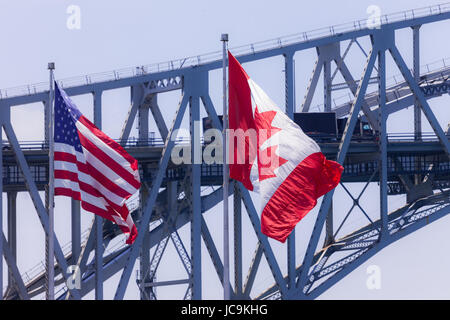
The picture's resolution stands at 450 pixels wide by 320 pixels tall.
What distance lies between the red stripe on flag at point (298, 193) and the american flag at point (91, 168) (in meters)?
7.39

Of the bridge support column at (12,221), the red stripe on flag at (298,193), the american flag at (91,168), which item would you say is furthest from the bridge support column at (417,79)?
the red stripe on flag at (298,193)

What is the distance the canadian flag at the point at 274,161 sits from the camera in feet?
148

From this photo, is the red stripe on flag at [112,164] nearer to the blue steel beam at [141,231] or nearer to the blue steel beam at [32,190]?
the blue steel beam at [32,190]

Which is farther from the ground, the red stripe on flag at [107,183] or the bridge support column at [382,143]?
the bridge support column at [382,143]

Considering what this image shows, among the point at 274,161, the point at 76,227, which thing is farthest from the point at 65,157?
the point at 76,227

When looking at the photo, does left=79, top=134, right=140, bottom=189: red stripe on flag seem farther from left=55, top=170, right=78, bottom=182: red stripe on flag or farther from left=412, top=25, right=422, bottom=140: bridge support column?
left=412, top=25, right=422, bottom=140: bridge support column

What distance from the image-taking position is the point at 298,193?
1788 inches

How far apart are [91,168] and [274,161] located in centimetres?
851

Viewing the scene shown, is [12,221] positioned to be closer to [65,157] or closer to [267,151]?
[65,157]

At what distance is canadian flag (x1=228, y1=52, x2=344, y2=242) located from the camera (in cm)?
4522

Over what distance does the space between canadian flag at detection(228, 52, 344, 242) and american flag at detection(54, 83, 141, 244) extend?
5.08 meters

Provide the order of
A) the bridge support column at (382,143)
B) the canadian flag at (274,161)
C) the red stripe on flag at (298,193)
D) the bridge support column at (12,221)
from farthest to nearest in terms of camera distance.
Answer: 1. the bridge support column at (382,143)
2. the bridge support column at (12,221)
3. the canadian flag at (274,161)
4. the red stripe on flag at (298,193)

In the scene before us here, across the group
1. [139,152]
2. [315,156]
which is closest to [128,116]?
[139,152]
